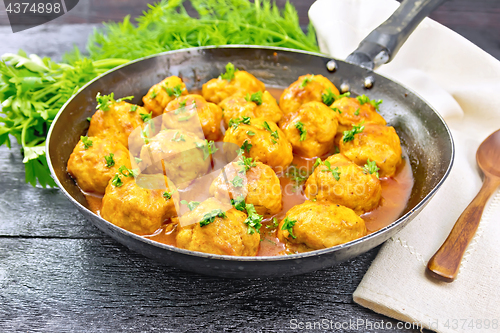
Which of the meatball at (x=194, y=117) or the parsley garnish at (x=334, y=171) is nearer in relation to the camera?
the parsley garnish at (x=334, y=171)

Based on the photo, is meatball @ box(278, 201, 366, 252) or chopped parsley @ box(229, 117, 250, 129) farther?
chopped parsley @ box(229, 117, 250, 129)

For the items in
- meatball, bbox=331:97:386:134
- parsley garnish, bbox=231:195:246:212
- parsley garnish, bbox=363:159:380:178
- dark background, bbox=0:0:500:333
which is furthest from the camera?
meatball, bbox=331:97:386:134

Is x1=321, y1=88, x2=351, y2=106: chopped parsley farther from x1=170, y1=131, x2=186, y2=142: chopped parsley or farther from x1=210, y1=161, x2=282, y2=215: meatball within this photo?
x1=170, y1=131, x2=186, y2=142: chopped parsley

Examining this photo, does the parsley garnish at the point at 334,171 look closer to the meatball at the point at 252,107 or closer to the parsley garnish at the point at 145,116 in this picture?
the meatball at the point at 252,107

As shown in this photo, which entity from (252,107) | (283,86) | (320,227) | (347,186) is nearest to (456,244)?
(347,186)

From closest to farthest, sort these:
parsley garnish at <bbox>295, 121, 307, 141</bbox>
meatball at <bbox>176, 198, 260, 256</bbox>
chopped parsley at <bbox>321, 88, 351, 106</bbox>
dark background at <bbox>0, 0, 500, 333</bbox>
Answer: meatball at <bbox>176, 198, 260, 256</bbox>, dark background at <bbox>0, 0, 500, 333</bbox>, parsley garnish at <bbox>295, 121, 307, 141</bbox>, chopped parsley at <bbox>321, 88, 351, 106</bbox>

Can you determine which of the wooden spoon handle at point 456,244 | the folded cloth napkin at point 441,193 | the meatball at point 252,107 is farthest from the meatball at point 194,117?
the wooden spoon handle at point 456,244

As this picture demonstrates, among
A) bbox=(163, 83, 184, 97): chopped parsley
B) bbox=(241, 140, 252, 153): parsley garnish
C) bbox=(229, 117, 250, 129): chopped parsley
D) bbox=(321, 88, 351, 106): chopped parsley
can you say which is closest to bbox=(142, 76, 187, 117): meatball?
bbox=(163, 83, 184, 97): chopped parsley
